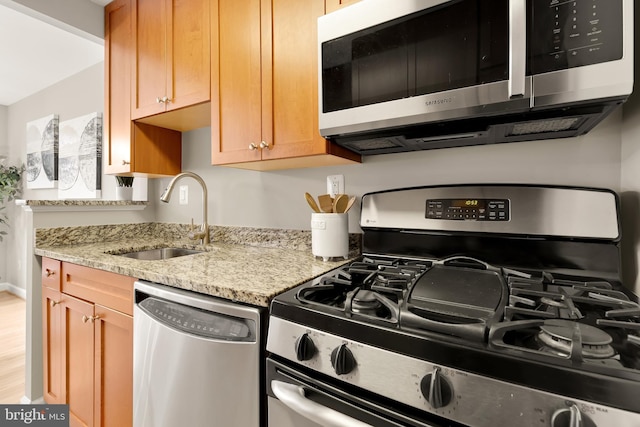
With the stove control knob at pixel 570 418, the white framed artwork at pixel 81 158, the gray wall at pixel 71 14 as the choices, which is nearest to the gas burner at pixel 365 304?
the stove control knob at pixel 570 418

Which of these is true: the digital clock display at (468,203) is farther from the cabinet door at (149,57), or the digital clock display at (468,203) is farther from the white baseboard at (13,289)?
the white baseboard at (13,289)

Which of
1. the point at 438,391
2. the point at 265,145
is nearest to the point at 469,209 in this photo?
the point at 438,391

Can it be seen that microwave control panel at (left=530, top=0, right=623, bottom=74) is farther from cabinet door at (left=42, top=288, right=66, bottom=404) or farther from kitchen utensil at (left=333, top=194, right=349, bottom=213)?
cabinet door at (left=42, top=288, right=66, bottom=404)

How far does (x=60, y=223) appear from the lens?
1.76 meters

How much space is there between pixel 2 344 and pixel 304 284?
128 inches

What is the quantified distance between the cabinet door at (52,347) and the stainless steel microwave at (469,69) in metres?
1.66

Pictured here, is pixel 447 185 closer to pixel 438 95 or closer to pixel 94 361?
pixel 438 95

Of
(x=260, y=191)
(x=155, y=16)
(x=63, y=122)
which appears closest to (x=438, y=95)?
(x=260, y=191)

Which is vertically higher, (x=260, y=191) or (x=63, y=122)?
(x=63, y=122)

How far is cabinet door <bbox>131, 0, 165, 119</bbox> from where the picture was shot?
1.66 meters

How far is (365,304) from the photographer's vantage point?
72 centimetres

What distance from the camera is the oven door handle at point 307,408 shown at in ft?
2.07

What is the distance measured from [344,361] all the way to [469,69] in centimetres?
83

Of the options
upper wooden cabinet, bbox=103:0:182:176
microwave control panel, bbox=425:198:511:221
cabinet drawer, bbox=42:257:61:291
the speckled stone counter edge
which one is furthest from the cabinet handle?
microwave control panel, bbox=425:198:511:221
